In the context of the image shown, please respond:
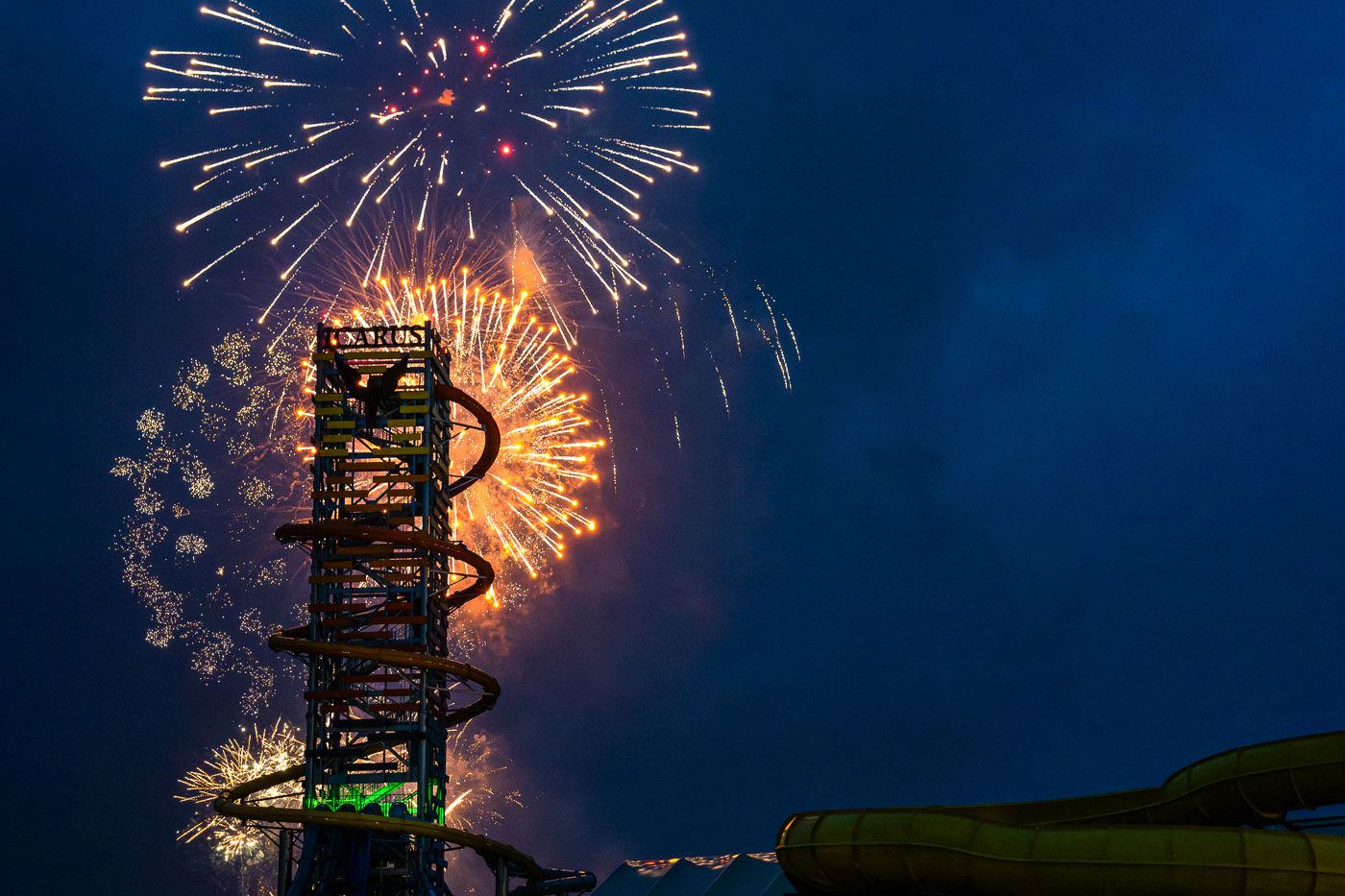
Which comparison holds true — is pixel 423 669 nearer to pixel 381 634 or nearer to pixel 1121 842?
pixel 381 634

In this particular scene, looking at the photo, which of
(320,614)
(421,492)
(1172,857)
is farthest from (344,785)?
(1172,857)

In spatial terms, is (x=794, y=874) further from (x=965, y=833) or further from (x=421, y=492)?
(x=421, y=492)

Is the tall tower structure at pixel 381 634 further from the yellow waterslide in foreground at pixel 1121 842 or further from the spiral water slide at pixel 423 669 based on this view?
the yellow waterslide in foreground at pixel 1121 842

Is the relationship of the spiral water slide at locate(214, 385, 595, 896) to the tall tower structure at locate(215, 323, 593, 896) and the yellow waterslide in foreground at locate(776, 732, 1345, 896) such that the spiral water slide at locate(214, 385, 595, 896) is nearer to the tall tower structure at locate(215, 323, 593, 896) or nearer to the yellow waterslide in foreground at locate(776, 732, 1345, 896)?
the tall tower structure at locate(215, 323, 593, 896)

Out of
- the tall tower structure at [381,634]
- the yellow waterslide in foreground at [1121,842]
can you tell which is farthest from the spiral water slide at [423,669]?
the yellow waterslide in foreground at [1121,842]

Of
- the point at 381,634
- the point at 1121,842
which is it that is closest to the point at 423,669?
the point at 381,634

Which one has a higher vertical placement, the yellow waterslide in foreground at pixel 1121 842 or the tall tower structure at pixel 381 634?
the tall tower structure at pixel 381 634

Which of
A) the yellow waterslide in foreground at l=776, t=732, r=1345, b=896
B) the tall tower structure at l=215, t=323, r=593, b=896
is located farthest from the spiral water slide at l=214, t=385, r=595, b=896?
the yellow waterslide in foreground at l=776, t=732, r=1345, b=896
